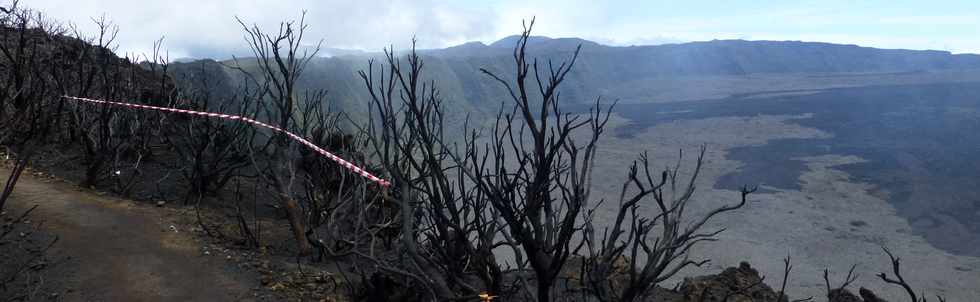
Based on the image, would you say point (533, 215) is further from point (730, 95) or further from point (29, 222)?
point (730, 95)

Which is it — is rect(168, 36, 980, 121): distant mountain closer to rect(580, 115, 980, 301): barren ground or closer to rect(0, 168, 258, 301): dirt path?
rect(580, 115, 980, 301): barren ground

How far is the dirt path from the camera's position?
4148 millimetres

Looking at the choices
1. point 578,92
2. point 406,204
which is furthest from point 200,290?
point 578,92

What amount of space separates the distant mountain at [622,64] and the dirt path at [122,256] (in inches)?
1006

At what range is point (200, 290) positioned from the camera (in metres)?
4.28

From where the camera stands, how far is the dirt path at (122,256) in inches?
163

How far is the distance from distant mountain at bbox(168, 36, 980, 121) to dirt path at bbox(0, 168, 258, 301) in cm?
2556

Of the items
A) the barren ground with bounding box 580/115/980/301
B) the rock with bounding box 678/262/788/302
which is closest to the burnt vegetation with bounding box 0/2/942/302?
the rock with bounding box 678/262/788/302

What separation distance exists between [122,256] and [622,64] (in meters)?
76.6

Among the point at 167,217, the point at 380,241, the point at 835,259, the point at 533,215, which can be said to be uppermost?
the point at 533,215

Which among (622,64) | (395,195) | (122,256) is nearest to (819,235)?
(395,195)

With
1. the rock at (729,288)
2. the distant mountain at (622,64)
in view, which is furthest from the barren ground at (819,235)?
the distant mountain at (622,64)

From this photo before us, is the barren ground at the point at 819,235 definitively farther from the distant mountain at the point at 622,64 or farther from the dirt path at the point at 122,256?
the distant mountain at the point at 622,64

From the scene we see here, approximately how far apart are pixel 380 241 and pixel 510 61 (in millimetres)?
59266
